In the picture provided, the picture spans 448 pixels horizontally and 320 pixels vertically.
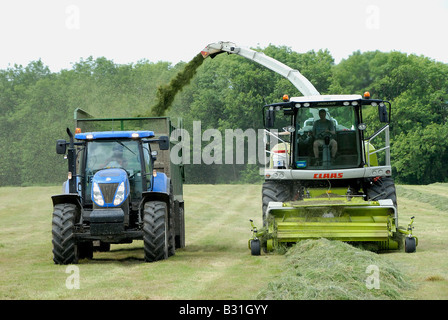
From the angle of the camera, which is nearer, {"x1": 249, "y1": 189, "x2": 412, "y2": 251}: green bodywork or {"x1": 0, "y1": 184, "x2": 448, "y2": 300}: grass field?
{"x1": 0, "y1": 184, "x2": 448, "y2": 300}: grass field

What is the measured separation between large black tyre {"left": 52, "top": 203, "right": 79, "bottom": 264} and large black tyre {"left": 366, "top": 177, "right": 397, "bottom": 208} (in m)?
5.85

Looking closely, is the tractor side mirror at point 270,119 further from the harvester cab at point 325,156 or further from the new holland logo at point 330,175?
the new holland logo at point 330,175

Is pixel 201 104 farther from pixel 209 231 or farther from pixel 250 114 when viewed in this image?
pixel 209 231

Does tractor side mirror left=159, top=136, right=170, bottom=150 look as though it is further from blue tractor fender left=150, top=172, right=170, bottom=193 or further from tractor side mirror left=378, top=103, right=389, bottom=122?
tractor side mirror left=378, top=103, right=389, bottom=122

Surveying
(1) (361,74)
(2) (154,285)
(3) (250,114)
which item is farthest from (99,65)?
(2) (154,285)

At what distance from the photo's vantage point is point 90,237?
1167 centimetres

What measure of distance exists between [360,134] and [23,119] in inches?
1979

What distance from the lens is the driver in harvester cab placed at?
45.5ft

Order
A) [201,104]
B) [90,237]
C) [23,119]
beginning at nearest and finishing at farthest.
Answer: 1. [90,237]
2. [201,104]
3. [23,119]

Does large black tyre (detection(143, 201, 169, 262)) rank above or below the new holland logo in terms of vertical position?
below

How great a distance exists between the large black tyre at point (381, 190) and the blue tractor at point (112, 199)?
4.01m

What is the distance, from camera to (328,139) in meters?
13.9
